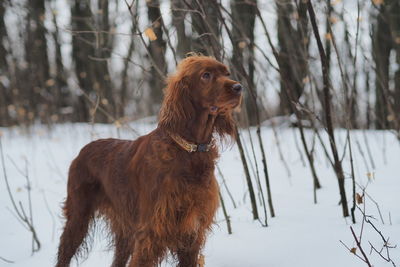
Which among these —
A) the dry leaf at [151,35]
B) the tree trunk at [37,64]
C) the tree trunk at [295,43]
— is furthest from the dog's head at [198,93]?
the tree trunk at [37,64]

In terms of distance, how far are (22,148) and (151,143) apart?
6324 millimetres

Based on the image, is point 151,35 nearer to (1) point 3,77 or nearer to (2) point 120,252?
(2) point 120,252

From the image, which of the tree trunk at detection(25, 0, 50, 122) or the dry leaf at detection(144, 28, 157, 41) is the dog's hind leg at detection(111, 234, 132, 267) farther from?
the tree trunk at detection(25, 0, 50, 122)

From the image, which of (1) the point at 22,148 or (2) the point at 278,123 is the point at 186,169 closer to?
(2) the point at 278,123

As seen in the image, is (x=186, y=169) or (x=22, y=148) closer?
(x=186, y=169)

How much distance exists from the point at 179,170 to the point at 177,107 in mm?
359

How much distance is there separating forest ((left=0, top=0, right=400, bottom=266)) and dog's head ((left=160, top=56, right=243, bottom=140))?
0.40 m

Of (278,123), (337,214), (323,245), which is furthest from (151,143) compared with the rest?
(278,123)

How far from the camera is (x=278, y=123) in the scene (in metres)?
7.68

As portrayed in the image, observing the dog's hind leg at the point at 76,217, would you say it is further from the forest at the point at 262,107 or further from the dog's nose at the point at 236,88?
the dog's nose at the point at 236,88

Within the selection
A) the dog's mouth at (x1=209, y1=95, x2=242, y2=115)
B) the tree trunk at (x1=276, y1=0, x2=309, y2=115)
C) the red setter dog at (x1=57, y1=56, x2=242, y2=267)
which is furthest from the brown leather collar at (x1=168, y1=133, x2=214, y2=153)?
the tree trunk at (x1=276, y1=0, x2=309, y2=115)

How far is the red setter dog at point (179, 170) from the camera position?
2.12 meters

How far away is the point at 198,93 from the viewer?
226 cm

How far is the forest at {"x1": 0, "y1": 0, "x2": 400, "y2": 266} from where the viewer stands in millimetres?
2770
